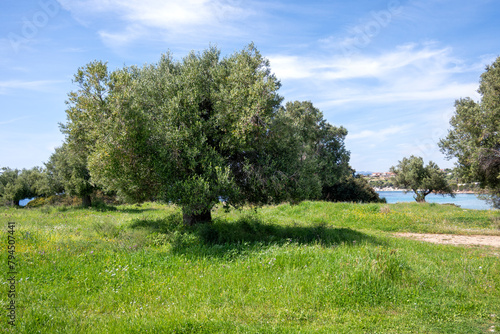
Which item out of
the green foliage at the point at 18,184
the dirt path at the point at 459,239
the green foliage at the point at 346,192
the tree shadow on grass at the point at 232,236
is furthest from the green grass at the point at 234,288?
the green foliage at the point at 346,192

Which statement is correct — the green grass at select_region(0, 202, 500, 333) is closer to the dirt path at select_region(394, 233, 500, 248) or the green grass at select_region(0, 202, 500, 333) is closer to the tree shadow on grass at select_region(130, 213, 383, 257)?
the tree shadow on grass at select_region(130, 213, 383, 257)

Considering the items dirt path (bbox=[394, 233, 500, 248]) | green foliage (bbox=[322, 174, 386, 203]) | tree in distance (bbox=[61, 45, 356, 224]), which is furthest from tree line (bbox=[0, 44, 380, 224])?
green foliage (bbox=[322, 174, 386, 203])

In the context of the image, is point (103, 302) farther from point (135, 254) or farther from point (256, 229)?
point (256, 229)

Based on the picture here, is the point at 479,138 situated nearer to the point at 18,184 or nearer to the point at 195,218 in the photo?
the point at 195,218

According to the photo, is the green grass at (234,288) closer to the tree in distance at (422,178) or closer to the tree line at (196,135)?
the tree line at (196,135)

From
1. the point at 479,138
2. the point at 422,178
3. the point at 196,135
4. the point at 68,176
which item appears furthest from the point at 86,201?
the point at 422,178

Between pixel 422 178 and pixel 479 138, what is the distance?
31.9m

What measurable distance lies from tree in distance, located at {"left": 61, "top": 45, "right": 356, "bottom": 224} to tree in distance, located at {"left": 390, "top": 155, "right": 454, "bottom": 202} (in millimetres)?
42038

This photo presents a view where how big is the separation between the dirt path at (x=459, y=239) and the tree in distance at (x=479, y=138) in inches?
181

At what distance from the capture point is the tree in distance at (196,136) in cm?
1205

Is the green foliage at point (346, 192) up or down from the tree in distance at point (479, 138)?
down

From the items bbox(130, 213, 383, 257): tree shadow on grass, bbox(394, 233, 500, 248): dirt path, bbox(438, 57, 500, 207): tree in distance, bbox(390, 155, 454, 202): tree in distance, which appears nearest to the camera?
bbox(130, 213, 383, 257): tree shadow on grass

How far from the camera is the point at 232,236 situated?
42.0ft

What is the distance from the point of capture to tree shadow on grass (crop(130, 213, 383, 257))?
1138cm
